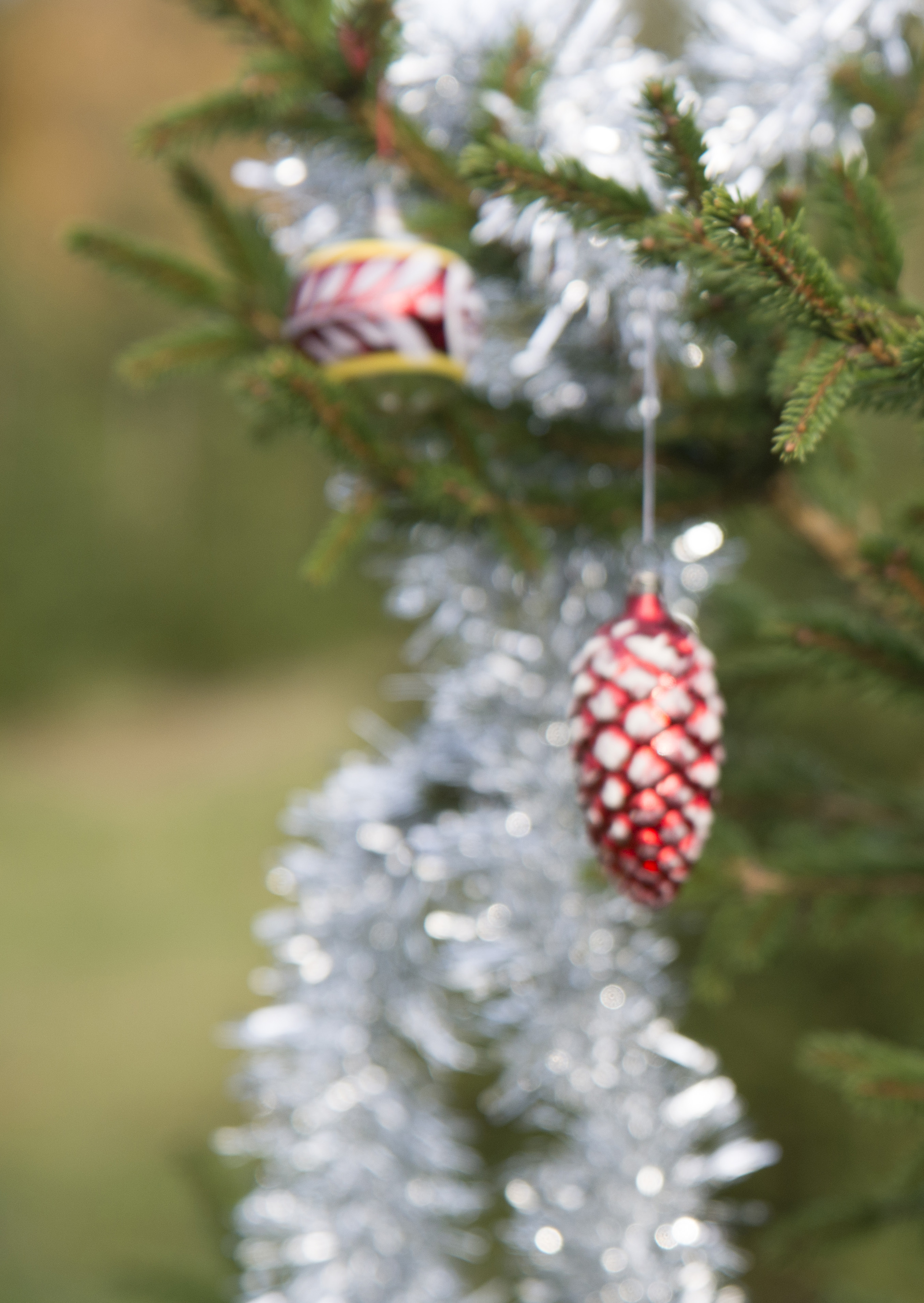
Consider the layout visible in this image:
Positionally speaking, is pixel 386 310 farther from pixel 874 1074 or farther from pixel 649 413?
pixel 874 1074

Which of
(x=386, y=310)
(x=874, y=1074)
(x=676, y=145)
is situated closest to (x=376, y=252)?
(x=386, y=310)

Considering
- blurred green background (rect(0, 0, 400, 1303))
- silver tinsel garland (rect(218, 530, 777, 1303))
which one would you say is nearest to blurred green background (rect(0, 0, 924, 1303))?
blurred green background (rect(0, 0, 400, 1303))

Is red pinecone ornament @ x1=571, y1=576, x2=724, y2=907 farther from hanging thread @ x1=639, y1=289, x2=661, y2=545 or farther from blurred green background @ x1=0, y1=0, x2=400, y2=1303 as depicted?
blurred green background @ x1=0, y1=0, x2=400, y2=1303

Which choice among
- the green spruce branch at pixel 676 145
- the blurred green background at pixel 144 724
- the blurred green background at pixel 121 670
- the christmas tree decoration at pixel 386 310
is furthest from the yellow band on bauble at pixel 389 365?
the blurred green background at pixel 121 670

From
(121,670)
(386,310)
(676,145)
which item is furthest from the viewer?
(121,670)

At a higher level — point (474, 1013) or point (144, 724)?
point (144, 724)

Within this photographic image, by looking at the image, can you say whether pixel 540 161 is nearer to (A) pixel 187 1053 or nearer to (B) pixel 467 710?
(B) pixel 467 710
